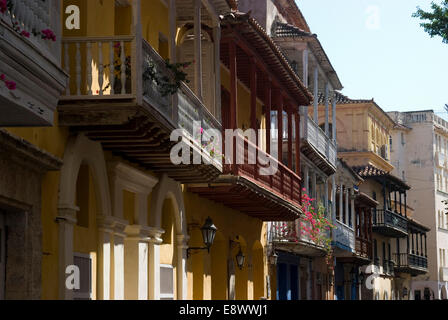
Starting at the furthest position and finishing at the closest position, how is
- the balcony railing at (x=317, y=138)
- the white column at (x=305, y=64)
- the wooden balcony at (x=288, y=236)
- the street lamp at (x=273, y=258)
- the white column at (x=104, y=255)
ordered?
the white column at (x=305, y=64) < the balcony railing at (x=317, y=138) < the wooden balcony at (x=288, y=236) < the street lamp at (x=273, y=258) < the white column at (x=104, y=255)

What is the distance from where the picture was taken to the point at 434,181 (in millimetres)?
71312

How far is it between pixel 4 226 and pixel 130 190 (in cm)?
432

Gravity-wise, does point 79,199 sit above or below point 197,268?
above

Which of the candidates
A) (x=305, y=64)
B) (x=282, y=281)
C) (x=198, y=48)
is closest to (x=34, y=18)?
(x=198, y=48)

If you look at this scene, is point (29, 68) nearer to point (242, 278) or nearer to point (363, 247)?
point (242, 278)

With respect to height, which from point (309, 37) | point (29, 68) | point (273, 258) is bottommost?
point (273, 258)

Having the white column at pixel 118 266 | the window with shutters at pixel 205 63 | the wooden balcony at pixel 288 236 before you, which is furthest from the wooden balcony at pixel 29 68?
the wooden balcony at pixel 288 236

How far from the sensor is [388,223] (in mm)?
54469

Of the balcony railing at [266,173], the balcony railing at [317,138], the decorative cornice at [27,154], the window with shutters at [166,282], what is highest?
the balcony railing at [317,138]

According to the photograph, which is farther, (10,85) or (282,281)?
(282,281)

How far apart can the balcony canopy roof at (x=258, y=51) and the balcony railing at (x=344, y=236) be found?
10341mm

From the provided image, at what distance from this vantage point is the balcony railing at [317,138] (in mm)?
27812

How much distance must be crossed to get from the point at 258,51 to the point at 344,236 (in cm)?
1663

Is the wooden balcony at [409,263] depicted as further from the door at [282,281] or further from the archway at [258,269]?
the archway at [258,269]
